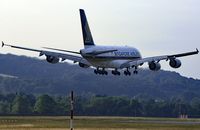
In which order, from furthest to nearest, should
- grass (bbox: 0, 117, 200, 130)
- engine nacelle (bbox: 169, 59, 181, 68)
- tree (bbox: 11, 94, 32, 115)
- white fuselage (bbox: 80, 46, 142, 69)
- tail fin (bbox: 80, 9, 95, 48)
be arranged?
tree (bbox: 11, 94, 32, 115) < tail fin (bbox: 80, 9, 95, 48) < white fuselage (bbox: 80, 46, 142, 69) < engine nacelle (bbox: 169, 59, 181, 68) < grass (bbox: 0, 117, 200, 130)

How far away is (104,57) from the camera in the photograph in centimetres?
11712

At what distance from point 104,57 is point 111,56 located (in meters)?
2.17

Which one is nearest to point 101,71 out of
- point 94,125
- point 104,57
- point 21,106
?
point 104,57

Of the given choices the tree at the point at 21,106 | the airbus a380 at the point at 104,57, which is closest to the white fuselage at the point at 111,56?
the airbus a380 at the point at 104,57

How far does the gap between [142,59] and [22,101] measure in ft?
248

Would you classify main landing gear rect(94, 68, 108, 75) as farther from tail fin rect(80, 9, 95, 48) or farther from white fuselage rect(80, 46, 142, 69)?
tail fin rect(80, 9, 95, 48)

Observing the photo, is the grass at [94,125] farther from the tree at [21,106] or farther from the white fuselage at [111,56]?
the tree at [21,106]

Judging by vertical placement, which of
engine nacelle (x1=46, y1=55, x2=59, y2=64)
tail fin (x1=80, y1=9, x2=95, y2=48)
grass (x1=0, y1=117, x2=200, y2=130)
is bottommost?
grass (x1=0, y1=117, x2=200, y2=130)

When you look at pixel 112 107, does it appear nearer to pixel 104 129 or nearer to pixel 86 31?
pixel 86 31

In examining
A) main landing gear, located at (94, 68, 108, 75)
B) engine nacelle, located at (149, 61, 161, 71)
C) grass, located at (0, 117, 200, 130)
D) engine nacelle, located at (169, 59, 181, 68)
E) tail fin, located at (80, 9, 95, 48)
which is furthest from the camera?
tail fin, located at (80, 9, 95, 48)

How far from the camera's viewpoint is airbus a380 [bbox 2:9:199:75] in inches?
4493

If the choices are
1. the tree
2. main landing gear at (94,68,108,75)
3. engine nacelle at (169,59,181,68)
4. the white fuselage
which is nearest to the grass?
main landing gear at (94,68,108,75)

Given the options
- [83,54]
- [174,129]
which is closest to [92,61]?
[83,54]

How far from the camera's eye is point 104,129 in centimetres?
A: 8500
